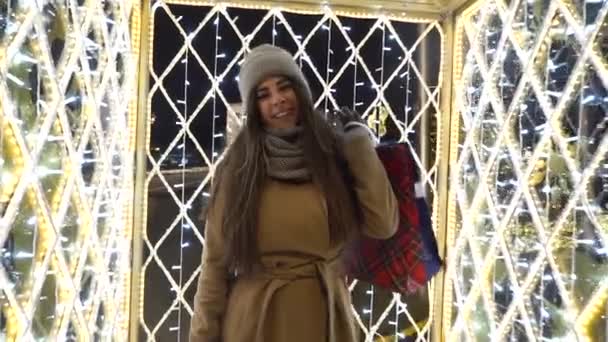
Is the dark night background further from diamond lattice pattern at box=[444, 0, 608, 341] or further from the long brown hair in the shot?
the long brown hair

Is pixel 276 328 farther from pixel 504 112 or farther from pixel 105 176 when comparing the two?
pixel 504 112

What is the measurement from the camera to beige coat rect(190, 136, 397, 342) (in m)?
1.17

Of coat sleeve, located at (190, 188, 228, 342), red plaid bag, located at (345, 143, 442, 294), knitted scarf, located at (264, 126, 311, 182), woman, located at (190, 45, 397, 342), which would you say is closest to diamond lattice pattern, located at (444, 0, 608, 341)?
red plaid bag, located at (345, 143, 442, 294)

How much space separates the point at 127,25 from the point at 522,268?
3.88 feet

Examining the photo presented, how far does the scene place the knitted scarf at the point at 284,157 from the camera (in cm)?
118

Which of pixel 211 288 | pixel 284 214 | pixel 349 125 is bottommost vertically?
pixel 211 288

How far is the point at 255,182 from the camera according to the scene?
1160 mm

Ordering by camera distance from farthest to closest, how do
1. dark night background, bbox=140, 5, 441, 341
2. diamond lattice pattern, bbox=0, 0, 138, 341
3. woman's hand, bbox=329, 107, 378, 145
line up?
dark night background, bbox=140, 5, 441, 341
woman's hand, bbox=329, 107, 378, 145
diamond lattice pattern, bbox=0, 0, 138, 341

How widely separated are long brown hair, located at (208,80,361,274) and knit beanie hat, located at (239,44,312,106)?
16mm

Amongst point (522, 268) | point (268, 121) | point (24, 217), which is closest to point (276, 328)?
point (268, 121)

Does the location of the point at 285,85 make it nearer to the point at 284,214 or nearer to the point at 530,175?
the point at 284,214

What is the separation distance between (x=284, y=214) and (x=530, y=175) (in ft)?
2.08

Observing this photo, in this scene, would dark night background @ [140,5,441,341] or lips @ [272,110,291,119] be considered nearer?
lips @ [272,110,291,119]

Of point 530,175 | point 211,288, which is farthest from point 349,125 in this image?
point 530,175
